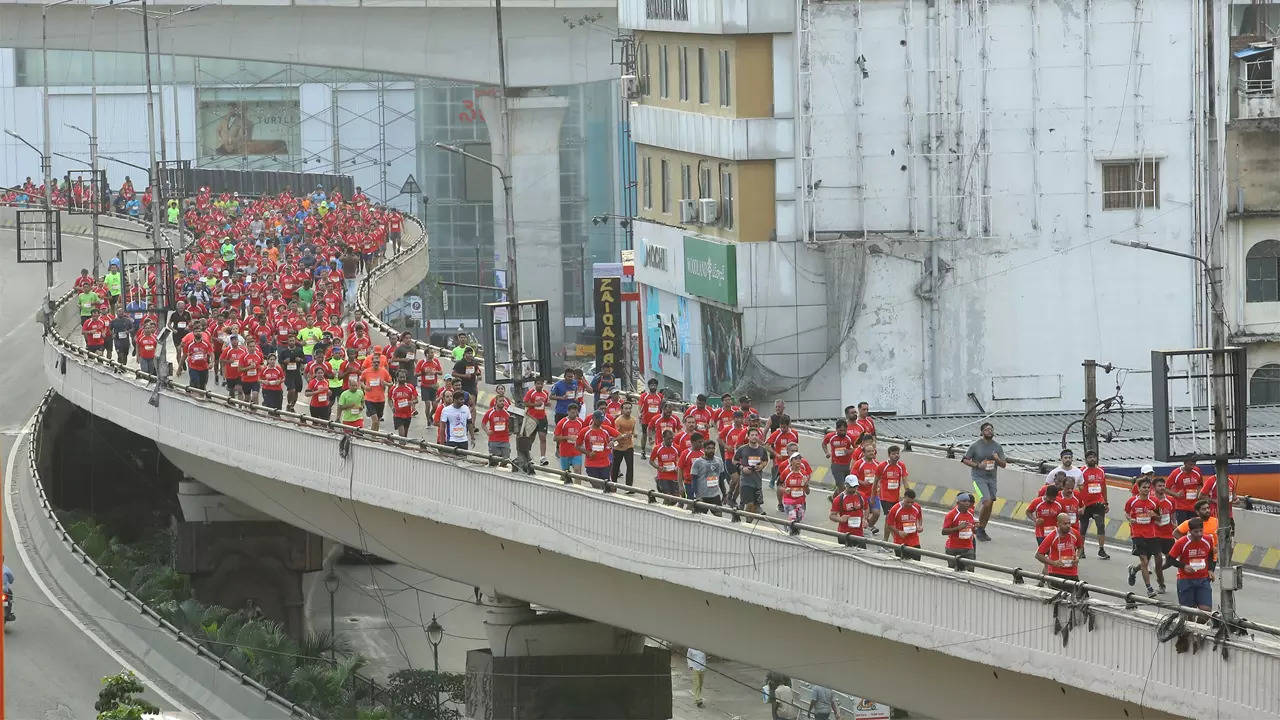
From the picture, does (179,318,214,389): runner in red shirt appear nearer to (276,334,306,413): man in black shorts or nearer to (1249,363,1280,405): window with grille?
(276,334,306,413): man in black shorts

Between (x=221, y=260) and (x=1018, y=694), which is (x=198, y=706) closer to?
(x=1018, y=694)

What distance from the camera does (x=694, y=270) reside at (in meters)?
50.5

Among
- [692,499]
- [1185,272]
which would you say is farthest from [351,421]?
[1185,272]

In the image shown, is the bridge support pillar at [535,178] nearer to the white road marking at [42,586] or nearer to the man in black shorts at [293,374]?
the white road marking at [42,586]

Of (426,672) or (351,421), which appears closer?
(351,421)

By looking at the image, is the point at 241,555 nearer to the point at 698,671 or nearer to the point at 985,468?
the point at 698,671

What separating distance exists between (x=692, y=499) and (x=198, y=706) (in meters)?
10.8

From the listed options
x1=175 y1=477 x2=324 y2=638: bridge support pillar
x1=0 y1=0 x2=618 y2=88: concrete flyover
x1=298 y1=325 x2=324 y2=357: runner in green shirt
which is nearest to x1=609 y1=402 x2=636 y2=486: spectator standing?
x1=298 y1=325 x2=324 y2=357: runner in green shirt

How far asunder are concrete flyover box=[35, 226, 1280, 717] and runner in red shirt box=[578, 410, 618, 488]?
22.8 inches

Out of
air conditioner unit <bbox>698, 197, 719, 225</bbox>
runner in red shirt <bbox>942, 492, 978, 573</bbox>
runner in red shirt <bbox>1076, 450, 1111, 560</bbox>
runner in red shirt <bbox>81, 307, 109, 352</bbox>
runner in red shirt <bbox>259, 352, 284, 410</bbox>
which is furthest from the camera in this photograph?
air conditioner unit <bbox>698, 197, 719, 225</bbox>

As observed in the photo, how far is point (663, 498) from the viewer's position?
24.0m

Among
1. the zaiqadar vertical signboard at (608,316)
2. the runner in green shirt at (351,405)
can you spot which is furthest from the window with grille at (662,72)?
the runner in green shirt at (351,405)

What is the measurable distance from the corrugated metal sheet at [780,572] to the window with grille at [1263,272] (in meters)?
22.2

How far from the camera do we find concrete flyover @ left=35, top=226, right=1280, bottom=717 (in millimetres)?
18281
